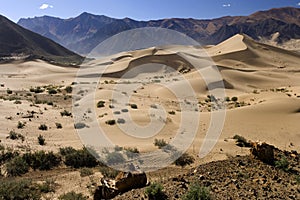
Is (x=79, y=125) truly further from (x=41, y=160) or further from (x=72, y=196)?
(x=72, y=196)

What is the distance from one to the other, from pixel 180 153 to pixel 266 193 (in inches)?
189

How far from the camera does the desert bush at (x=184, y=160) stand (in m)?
10.7

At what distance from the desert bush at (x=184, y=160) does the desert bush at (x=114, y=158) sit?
74.0 inches

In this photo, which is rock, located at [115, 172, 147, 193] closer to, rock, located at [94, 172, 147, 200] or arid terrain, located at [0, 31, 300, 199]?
rock, located at [94, 172, 147, 200]

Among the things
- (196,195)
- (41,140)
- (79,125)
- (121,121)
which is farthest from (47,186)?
(121,121)

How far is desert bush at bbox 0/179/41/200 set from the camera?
762cm

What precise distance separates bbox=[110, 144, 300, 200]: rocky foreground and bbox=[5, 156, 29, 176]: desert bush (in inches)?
161

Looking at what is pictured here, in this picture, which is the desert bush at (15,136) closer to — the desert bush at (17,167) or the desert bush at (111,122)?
the desert bush at (17,167)

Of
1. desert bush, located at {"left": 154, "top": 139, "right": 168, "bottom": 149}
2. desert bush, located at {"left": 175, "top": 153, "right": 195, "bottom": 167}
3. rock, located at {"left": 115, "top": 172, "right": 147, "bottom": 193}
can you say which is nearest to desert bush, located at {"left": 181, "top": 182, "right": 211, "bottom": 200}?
rock, located at {"left": 115, "top": 172, "right": 147, "bottom": 193}

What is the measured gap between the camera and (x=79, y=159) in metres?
10.5

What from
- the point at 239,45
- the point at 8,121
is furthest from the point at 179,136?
the point at 239,45

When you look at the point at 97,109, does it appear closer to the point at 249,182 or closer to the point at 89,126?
the point at 89,126

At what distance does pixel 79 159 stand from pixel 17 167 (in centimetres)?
→ 190

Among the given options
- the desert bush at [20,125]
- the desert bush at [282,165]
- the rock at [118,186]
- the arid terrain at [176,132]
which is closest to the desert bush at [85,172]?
the arid terrain at [176,132]
